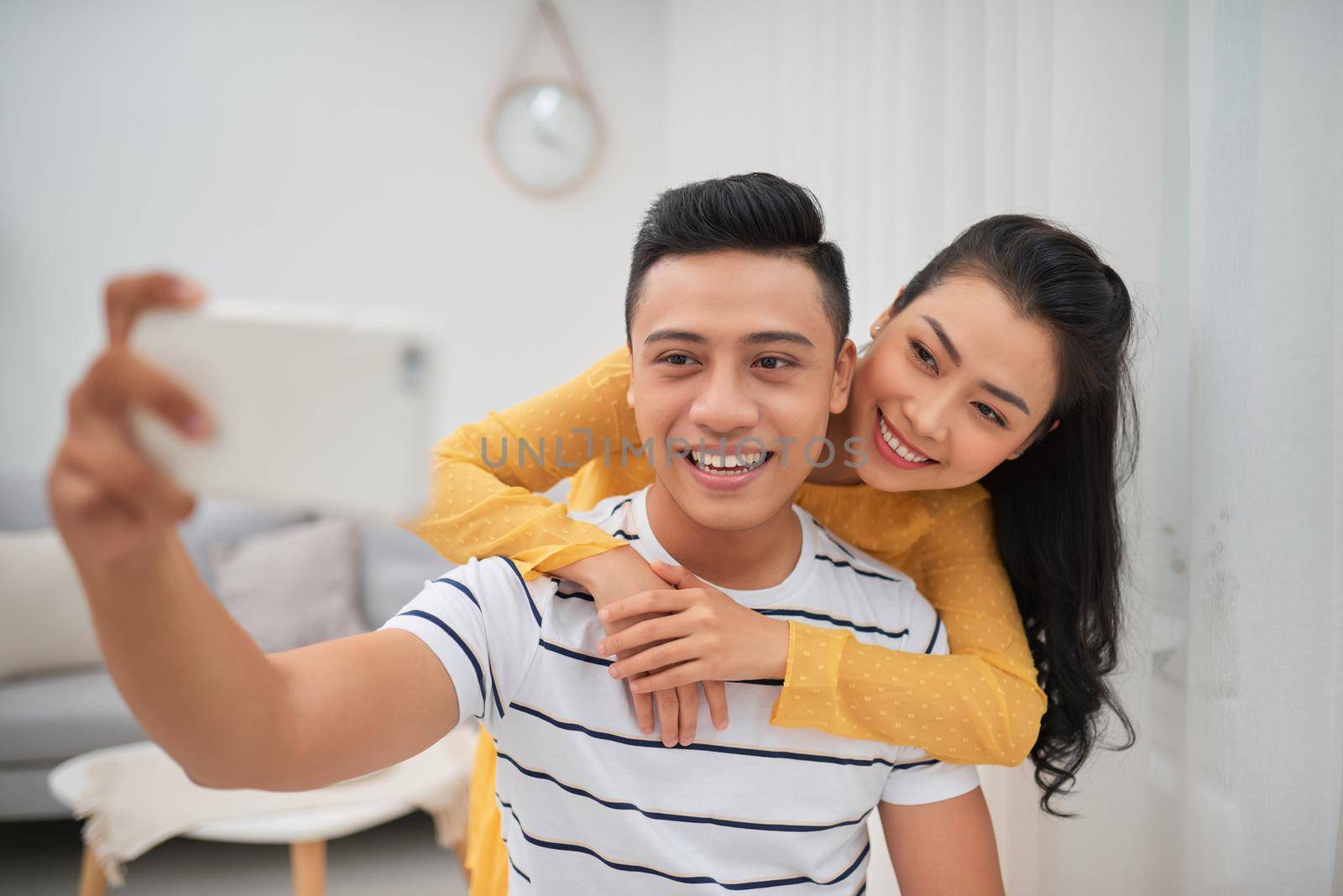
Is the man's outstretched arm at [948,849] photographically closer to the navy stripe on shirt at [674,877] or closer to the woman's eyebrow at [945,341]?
the navy stripe on shirt at [674,877]

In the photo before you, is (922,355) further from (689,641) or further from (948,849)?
(948,849)

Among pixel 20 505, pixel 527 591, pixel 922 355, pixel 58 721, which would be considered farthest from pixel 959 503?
pixel 20 505

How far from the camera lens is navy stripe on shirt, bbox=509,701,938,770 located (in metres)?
0.96

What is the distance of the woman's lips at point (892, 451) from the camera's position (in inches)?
43.1

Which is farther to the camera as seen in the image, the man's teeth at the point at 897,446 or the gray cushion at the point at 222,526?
the gray cushion at the point at 222,526

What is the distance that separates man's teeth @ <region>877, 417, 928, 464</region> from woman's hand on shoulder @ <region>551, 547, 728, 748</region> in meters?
0.35

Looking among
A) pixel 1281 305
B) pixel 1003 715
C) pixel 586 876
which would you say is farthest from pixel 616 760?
pixel 1281 305

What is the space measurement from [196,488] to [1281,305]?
1086 mm

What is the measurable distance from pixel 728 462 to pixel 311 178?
2.67 m

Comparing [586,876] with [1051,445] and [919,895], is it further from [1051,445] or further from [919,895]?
[1051,445]

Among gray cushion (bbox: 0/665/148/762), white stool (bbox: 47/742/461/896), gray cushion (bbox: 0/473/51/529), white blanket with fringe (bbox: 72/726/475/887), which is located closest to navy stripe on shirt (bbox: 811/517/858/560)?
white blanket with fringe (bbox: 72/726/475/887)

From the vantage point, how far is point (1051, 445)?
3.92ft

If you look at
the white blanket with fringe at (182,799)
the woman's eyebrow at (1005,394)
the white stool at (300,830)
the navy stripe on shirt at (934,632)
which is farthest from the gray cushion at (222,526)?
the woman's eyebrow at (1005,394)

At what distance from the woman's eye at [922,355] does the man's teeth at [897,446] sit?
0.09 metres
